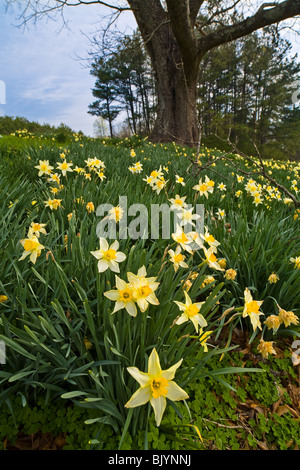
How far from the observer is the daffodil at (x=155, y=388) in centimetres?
70

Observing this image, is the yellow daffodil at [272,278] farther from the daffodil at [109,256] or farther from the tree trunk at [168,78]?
the tree trunk at [168,78]

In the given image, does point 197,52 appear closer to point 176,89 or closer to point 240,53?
point 176,89

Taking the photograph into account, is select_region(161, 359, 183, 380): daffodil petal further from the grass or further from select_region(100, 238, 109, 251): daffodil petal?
select_region(100, 238, 109, 251): daffodil petal

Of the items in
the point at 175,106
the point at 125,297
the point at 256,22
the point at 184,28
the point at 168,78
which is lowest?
the point at 125,297

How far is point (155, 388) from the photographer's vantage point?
0.72m

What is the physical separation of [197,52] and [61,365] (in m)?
9.43

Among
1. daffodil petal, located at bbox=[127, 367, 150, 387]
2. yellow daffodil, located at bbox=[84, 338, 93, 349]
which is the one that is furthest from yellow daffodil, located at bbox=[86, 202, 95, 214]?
daffodil petal, located at bbox=[127, 367, 150, 387]

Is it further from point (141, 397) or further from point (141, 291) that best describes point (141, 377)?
point (141, 291)

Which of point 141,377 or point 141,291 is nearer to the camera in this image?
point 141,377

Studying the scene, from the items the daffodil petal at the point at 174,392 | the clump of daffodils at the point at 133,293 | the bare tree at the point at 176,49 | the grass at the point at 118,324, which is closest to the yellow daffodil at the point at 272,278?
the grass at the point at 118,324

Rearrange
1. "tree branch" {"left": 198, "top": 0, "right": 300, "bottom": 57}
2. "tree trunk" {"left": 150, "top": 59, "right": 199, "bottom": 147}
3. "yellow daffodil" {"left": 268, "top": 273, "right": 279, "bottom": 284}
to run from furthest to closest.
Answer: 1. "tree trunk" {"left": 150, "top": 59, "right": 199, "bottom": 147}
2. "tree branch" {"left": 198, "top": 0, "right": 300, "bottom": 57}
3. "yellow daffodil" {"left": 268, "top": 273, "right": 279, "bottom": 284}

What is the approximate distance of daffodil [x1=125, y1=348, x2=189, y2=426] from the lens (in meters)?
0.70

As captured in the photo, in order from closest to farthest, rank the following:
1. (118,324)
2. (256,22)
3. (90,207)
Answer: (118,324)
(90,207)
(256,22)

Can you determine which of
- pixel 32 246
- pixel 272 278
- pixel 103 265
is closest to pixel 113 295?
pixel 103 265
